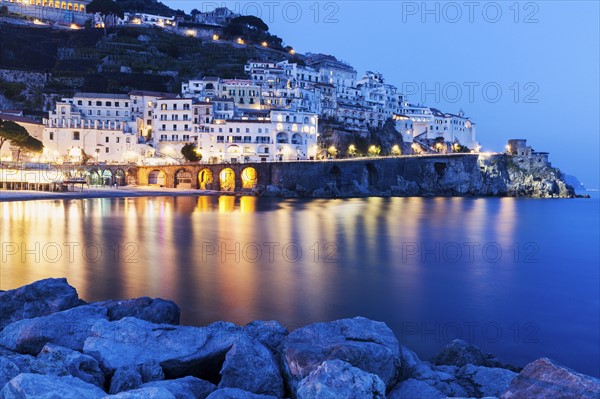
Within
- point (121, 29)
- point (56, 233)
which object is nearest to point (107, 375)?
point (56, 233)

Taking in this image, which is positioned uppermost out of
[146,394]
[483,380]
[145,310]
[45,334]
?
[146,394]

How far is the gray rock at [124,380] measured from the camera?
6.59 metres

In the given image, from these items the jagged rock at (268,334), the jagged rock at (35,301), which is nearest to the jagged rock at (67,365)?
the jagged rock at (268,334)

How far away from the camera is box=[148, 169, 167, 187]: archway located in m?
72.4

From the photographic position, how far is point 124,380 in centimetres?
665

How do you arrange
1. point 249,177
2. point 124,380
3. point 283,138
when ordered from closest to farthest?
point 124,380 → point 283,138 → point 249,177

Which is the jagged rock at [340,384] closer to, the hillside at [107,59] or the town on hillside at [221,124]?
the town on hillside at [221,124]

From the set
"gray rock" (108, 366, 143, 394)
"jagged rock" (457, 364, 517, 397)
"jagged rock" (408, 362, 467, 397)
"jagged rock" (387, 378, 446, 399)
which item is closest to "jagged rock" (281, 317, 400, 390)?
"jagged rock" (387, 378, 446, 399)

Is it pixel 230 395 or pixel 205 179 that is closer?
pixel 230 395

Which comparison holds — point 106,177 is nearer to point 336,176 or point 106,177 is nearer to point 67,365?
point 336,176

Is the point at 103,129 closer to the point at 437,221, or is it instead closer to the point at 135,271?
the point at 437,221

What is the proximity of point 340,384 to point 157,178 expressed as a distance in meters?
70.6

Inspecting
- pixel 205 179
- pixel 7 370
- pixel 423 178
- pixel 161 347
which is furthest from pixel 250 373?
pixel 423 178

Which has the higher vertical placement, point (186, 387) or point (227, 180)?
point (227, 180)
